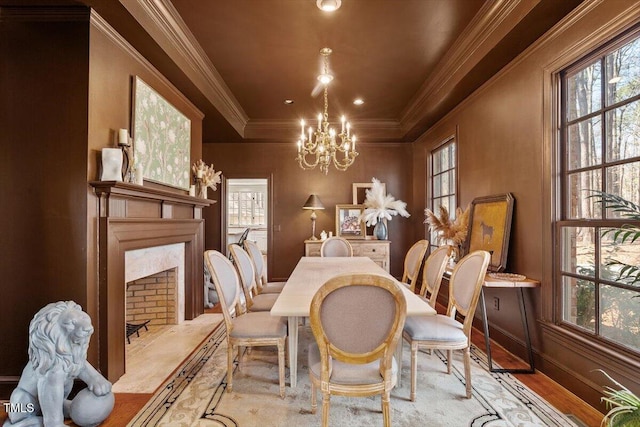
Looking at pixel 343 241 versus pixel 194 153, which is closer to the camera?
pixel 194 153

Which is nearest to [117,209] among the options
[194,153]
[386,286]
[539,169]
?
[194,153]

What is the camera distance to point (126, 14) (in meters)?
2.23

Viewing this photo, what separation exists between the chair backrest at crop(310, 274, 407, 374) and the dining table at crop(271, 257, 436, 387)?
16cm

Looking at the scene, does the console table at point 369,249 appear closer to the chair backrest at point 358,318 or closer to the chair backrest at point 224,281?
the chair backrest at point 224,281

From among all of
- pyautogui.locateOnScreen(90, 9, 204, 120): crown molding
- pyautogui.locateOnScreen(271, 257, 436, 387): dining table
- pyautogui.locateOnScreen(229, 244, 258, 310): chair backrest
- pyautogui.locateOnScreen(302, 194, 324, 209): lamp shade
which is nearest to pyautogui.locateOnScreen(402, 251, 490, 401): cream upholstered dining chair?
pyautogui.locateOnScreen(271, 257, 436, 387): dining table

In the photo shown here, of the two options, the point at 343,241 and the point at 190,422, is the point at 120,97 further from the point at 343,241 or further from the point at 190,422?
the point at 343,241

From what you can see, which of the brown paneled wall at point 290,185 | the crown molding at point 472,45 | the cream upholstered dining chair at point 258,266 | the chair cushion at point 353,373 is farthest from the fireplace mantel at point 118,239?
the crown molding at point 472,45

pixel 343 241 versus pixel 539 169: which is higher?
pixel 539 169

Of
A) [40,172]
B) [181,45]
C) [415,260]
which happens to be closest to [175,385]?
[40,172]

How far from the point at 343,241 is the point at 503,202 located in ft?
6.49

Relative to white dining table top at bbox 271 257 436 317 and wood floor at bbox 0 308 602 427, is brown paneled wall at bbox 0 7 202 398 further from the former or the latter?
white dining table top at bbox 271 257 436 317

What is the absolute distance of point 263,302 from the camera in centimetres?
300

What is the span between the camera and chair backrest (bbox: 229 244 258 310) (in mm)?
2812

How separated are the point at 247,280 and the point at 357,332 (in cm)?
155
